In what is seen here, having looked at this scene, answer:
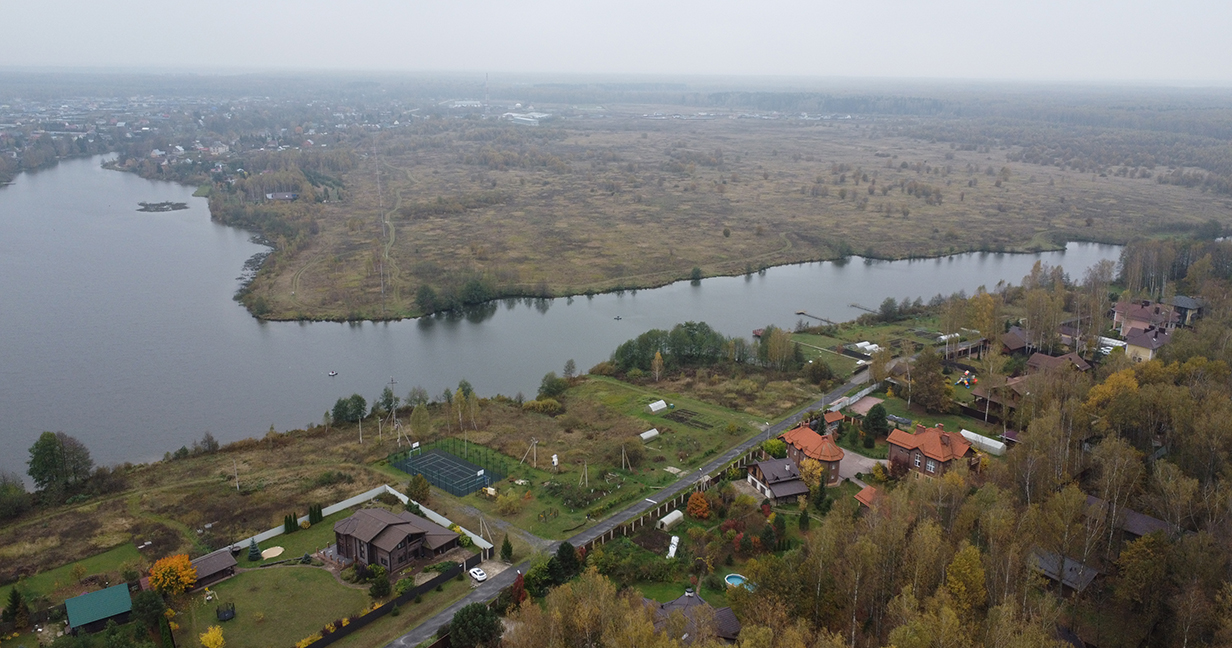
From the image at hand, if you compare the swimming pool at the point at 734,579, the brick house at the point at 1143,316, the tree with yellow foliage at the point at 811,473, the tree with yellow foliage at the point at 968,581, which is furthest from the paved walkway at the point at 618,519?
the brick house at the point at 1143,316

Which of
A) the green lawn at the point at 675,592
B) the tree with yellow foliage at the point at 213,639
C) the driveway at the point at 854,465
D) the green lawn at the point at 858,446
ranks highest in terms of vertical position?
the tree with yellow foliage at the point at 213,639

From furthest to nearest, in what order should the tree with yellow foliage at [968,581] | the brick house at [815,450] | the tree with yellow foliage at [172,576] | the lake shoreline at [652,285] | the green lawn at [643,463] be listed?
1. the lake shoreline at [652,285]
2. the brick house at [815,450]
3. the green lawn at [643,463]
4. the tree with yellow foliage at [172,576]
5. the tree with yellow foliage at [968,581]

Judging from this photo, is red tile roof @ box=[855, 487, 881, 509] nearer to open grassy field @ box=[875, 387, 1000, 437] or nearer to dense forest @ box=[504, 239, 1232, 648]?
dense forest @ box=[504, 239, 1232, 648]

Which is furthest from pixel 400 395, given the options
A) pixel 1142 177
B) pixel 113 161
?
pixel 1142 177

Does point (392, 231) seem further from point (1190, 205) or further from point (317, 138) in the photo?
point (1190, 205)

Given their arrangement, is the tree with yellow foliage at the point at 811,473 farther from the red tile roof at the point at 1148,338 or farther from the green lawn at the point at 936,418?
the red tile roof at the point at 1148,338

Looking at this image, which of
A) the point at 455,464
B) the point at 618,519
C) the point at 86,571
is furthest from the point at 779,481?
the point at 86,571

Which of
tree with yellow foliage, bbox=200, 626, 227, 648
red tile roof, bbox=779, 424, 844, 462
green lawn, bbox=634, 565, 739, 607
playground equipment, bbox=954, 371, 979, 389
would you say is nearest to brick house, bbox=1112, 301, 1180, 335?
playground equipment, bbox=954, 371, 979, 389
